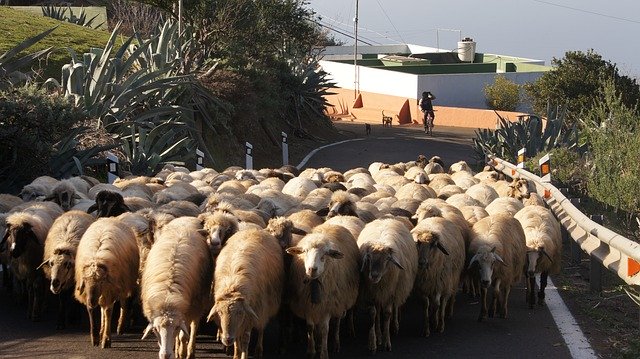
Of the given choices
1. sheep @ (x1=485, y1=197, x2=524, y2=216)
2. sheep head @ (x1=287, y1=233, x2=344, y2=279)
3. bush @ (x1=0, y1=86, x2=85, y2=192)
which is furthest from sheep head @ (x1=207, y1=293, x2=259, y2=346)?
bush @ (x1=0, y1=86, x2=85, y2=192)

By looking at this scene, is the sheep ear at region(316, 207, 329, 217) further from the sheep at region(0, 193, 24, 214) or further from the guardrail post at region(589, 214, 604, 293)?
the sheep at region(0, 193, 24, 214)

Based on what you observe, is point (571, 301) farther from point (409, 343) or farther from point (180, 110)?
point (180, 110)

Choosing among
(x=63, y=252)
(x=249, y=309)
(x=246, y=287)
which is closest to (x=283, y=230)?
(x=246, y=287)

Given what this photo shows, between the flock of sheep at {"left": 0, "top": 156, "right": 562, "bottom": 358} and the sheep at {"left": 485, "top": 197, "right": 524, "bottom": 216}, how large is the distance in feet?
0.11

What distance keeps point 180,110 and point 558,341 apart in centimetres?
1436

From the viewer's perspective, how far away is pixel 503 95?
55312 mm

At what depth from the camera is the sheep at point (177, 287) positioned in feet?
29.7

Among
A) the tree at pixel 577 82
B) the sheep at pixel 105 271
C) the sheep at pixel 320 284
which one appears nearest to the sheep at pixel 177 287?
the sheep at pixel 105 271

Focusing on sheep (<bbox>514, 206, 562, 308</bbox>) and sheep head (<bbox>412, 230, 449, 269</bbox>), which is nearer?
sheep head (<bbox>412, 230, 449, 269</bbox>)

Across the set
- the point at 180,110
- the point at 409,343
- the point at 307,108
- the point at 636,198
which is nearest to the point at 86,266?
the point at 409,343

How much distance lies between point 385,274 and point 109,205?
372 centimetres

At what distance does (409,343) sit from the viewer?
10734 mm

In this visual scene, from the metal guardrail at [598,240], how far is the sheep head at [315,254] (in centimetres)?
280

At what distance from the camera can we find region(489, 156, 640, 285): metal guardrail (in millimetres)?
9839
